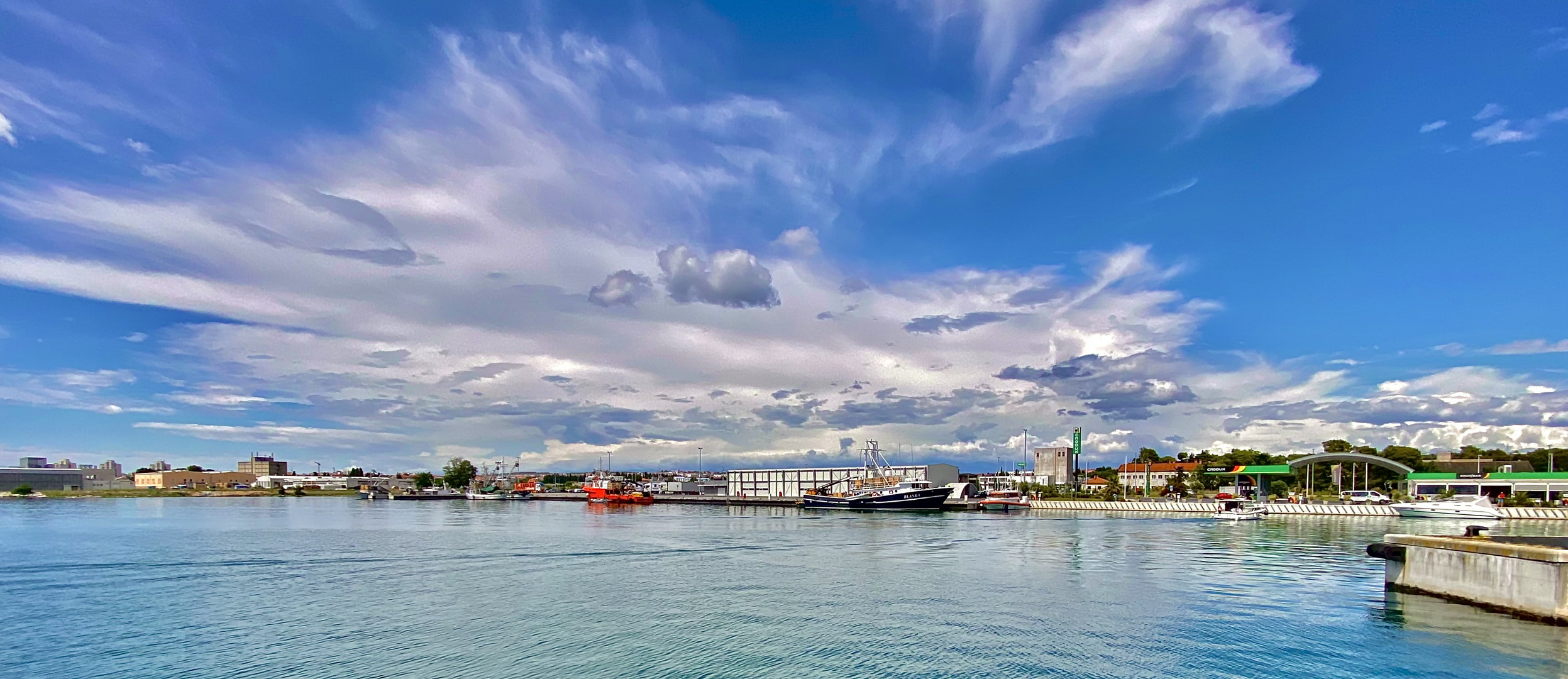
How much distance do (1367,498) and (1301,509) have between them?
1804 cm

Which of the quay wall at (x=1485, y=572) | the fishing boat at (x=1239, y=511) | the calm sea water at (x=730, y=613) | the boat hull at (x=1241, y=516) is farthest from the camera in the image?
the fishing boat at (x=1239, y=511)

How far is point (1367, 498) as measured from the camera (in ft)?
388

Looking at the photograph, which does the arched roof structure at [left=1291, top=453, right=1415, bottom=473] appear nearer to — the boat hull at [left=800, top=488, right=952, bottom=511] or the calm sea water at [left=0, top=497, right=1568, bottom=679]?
the boat hull at [left=800, top=488, right=952, bottom=511]

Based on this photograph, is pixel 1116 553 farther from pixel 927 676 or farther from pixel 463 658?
pixel 463 658

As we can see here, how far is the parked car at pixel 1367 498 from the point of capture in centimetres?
11331

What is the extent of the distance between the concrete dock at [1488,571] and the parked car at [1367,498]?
309ft

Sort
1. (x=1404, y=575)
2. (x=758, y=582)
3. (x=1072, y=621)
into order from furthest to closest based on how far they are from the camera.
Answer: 1. (x=758, y=582)
2. (x=1404, y=575)
3. (x=1072, y=621)

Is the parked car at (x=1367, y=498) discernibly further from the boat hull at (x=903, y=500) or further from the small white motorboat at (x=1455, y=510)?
the boat hull at (x=903, y=500)

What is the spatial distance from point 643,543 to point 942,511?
76573mm

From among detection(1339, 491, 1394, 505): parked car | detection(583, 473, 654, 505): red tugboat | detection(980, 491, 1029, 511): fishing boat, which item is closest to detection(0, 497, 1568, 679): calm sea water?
detection(1339, 491, 1394, 505): parked car

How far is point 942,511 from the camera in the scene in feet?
425

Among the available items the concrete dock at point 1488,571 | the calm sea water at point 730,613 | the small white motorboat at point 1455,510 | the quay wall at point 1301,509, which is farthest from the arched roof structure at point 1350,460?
the concrete dock at point 1488,571

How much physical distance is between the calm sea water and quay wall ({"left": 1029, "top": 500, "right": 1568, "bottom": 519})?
50.9 meters

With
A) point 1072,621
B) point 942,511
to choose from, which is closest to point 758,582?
point 1072,621
